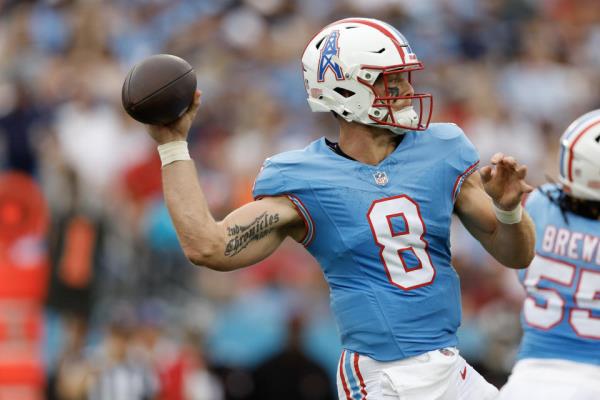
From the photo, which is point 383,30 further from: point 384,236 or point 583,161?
point 583,161

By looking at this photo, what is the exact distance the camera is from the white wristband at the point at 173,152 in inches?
170

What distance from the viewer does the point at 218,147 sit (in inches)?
415

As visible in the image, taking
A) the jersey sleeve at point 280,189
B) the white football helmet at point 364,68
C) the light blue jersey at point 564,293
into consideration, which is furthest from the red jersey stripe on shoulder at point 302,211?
the light blue jersey at point 564,293

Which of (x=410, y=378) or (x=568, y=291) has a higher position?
(x=410, y=378)

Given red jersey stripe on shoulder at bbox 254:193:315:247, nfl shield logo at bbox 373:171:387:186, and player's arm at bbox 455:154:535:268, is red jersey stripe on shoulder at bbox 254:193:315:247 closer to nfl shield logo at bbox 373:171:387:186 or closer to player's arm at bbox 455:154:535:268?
nfl shield logo at bbox 373:171:387:186

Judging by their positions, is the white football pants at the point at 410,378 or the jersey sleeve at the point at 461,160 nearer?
the white football pants at the point at 410,378

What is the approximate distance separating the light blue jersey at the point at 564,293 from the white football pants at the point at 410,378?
2.67ft

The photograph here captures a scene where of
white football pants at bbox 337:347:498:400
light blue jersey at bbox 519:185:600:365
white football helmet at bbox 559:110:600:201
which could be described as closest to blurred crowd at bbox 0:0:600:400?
light blue jersey at bbox 519:185:600:365

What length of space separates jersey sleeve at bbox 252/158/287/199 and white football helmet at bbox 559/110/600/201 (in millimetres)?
1501

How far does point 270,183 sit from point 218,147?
6.09 meters

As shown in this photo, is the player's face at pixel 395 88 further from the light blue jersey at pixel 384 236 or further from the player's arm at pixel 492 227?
the player's arm at pixel 492 227

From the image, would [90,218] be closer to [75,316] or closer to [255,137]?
[75,316]

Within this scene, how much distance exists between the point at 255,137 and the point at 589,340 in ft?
19.1

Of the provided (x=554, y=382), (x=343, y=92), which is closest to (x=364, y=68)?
(x=343, y=92)
